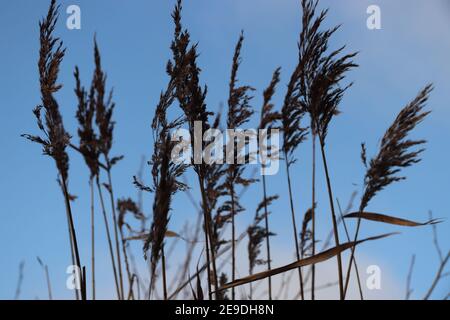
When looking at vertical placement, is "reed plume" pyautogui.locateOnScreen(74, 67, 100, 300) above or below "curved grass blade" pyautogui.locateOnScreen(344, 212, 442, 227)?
above

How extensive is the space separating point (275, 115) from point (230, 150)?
479 millimetres

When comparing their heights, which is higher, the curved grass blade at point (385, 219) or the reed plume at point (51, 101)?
the reed plume at point (51, 101)

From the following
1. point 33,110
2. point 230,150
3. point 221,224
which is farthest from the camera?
point 221,224

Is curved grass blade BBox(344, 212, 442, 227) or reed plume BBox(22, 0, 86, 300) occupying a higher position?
reed plume BBox(22, 0, 86, 300)

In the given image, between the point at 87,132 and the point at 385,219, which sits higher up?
the point at 87,132

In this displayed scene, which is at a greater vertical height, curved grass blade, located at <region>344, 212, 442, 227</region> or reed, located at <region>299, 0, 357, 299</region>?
reed, located at <region>299, 0, 357, 299</region>

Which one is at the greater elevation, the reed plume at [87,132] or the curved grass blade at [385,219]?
the reed plume at [87,132]

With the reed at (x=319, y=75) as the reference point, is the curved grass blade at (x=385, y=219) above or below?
below

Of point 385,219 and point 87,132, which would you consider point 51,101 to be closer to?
point 87,132

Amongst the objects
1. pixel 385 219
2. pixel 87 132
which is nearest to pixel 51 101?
pixel 87 132
